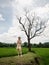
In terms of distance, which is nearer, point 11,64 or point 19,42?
point 11,64

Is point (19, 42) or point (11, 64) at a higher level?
point (19, 42)

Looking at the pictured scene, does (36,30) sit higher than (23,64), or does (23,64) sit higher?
(36,30)

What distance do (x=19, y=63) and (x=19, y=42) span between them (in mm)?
6788

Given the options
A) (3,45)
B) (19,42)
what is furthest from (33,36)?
(3,45)

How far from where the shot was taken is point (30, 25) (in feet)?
150

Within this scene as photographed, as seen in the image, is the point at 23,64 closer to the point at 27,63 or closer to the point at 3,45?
the point at 27,63

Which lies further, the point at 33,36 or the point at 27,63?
the point at 33,36

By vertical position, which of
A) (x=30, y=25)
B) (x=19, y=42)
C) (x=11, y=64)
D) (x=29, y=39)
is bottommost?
(x=11, y=64)

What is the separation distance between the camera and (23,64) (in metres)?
21.2

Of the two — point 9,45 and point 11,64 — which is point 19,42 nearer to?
point 11,64

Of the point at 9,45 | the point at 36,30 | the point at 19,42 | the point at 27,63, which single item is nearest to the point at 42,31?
the point at 36,30

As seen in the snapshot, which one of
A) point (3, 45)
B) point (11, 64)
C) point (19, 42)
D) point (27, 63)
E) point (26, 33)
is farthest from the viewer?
point (3, 45)

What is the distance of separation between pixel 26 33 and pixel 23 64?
23.5 meters

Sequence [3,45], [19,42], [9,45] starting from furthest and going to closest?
[9,45] → [3,45] → [19,42]
